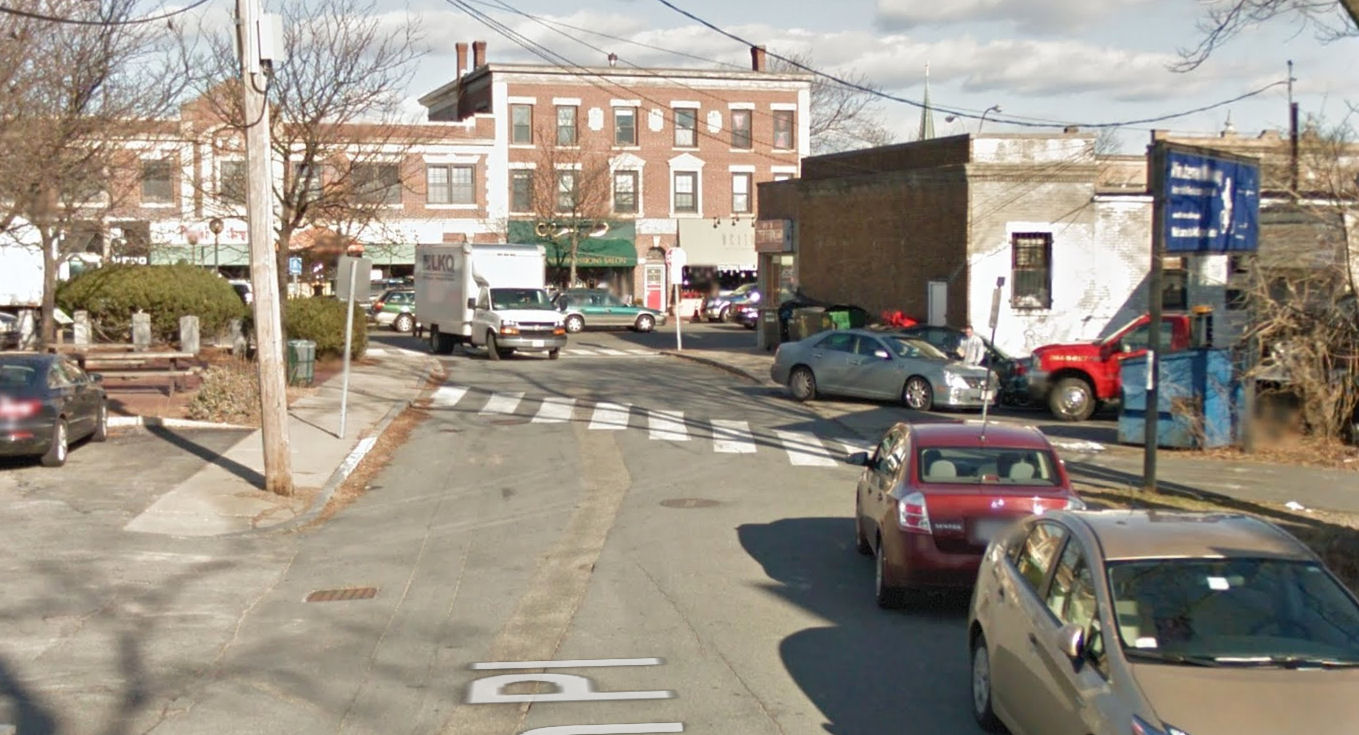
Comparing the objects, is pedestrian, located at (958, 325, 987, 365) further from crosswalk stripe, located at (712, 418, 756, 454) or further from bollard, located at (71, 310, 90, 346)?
bollard, located at (71, 310, 90, 346)

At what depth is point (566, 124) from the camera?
213 feet

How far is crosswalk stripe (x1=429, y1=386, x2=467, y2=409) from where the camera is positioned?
2725 centimetres

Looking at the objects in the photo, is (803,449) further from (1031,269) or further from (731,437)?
(1031,269)

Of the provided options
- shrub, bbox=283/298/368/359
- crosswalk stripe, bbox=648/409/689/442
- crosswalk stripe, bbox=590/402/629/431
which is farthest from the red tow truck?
shrub, bbox=283/298/368/359

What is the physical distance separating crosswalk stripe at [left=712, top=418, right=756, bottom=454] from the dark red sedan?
9.01m

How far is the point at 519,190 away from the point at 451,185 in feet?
10.5

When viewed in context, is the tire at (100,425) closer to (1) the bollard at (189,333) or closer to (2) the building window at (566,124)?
(1) the bollard at (189,333)

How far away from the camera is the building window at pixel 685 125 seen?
220 ft

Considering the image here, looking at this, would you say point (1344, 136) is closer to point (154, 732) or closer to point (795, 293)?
point (154, 732)

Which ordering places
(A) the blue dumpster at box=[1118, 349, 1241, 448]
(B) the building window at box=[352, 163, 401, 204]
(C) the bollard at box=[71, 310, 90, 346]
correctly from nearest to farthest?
(A) the blue dumpster at box=[1118, 349, 1241, 448], (C) the bollard at box=[71, 310, 90, 346], (B) the building window at box=[352, 163, 401, 204]

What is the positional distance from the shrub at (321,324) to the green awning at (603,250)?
98.7 ft

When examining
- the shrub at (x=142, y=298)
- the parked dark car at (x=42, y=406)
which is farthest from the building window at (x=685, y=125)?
the parked dark car at (x=42, y=406)

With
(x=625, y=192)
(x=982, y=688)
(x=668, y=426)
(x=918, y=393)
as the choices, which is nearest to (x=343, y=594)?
(x=982, y=688)

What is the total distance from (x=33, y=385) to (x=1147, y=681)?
51.8 ft
